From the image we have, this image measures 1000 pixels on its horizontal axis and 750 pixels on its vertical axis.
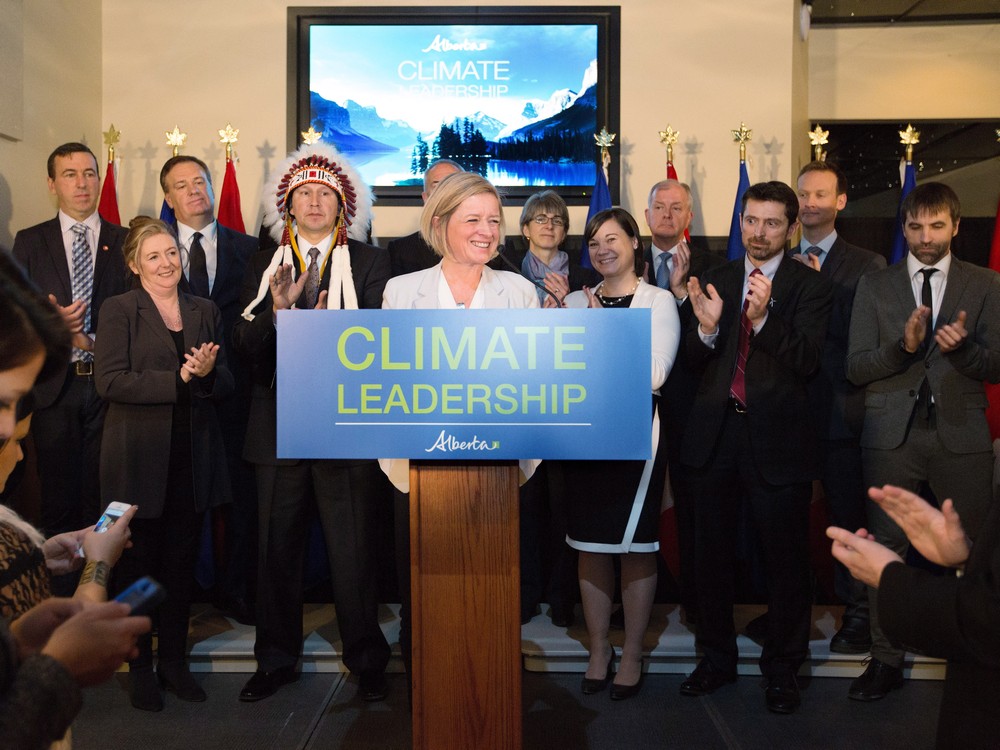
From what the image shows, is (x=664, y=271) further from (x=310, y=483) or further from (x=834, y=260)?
(x=310, y=483)

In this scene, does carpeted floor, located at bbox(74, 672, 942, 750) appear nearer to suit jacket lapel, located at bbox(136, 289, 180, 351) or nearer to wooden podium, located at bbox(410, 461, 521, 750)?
wooden podium, located at bbox(410, 461, 521, 750)

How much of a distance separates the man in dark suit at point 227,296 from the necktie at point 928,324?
8.93 ft

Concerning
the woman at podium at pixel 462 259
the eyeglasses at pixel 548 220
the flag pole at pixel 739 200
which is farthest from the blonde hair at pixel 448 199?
the flag pole at pixel 739 200

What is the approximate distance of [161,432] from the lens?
134 inches

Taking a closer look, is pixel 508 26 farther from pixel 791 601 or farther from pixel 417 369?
pixel 417 369

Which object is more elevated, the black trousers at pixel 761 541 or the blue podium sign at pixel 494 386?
the blue podium sign at pixel 494 386

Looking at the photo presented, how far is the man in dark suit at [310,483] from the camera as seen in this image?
341 centimetres

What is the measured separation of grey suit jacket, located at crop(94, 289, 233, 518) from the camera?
3355 mm

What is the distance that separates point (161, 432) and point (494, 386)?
193cm

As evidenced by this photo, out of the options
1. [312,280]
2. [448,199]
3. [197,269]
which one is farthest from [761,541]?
[197,269]

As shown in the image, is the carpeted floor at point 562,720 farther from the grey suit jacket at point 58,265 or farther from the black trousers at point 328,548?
the grey suit jacket at point 58,265

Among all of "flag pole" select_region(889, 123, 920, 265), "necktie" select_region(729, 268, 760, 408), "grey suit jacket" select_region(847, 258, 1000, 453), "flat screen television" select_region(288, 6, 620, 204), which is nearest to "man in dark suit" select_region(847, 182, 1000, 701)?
"grey suit jacket" select_region(847, 258, 1000, 453)

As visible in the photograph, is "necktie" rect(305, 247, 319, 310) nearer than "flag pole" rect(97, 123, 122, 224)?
Yes

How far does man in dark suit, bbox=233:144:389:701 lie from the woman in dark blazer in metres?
0.19
